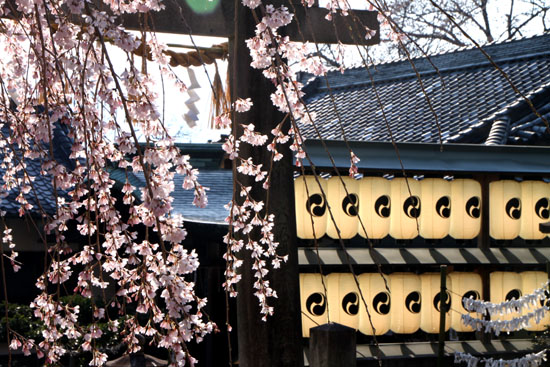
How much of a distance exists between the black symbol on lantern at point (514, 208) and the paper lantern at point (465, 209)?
35 centimetres

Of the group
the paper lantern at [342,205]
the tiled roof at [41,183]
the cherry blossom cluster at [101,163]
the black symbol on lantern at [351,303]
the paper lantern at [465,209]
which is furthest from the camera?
the tiled roof at [41,183]

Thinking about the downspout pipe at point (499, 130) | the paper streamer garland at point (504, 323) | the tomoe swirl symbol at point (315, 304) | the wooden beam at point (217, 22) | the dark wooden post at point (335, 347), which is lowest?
the paper streamer garland at point (504, 323)

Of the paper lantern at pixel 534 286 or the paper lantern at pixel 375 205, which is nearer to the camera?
the paper lantern at pixel 375 205

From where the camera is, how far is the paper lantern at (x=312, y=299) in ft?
21.7

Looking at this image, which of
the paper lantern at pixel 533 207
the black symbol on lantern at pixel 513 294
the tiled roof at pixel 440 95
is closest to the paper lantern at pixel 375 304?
the black symbol on lantern at pixel 513 294

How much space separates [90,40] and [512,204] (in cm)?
633

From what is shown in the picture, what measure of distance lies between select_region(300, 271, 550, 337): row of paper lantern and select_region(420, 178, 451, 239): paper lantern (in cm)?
48

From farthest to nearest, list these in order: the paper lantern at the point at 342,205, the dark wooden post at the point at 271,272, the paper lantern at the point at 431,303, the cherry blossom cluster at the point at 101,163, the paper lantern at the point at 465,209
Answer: the paper lantern at the point at 465,209 → the paper lantern at the point at 431,303 → the paper lantern at the point at 342,205 → the dark wooden post at the point at 271,272 → the cherry blossom cluster at the point at 101,163

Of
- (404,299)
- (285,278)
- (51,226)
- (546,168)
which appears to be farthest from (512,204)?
(51,226)

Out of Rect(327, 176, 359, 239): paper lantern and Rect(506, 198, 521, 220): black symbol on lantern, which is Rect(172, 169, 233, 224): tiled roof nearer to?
Rect(327, 176, 359, 239): paper lantern

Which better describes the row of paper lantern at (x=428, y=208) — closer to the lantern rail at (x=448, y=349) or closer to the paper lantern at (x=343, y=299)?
the paper lantern at (x=343, y=299)

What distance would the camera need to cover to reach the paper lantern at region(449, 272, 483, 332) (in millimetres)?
7133

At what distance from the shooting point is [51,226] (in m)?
2.33

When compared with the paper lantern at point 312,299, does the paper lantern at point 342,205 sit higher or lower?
higher
